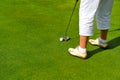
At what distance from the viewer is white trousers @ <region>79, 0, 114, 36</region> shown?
4184 millimetres

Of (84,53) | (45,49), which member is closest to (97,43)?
(84,53)

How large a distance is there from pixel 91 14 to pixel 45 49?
97cm

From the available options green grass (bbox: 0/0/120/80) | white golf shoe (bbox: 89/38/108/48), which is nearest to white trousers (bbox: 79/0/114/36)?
white golf shoe (bbox: 89/38/108/48)

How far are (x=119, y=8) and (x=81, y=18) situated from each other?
2.70m

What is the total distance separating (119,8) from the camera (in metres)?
6.85

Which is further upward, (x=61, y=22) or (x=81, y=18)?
(x=81, y=18)

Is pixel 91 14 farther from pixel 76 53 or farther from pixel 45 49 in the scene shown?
pixel 45 49

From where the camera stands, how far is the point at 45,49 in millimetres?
4812

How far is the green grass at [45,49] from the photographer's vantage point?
164 inches

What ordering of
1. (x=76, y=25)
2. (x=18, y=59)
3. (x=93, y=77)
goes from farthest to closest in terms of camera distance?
(x=76, y=25) → (x=18, y=59) → (x=93, y=77)

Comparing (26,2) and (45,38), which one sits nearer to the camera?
Answer: (45,38)

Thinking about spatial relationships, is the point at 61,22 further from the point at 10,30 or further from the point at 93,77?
the point at 93,77

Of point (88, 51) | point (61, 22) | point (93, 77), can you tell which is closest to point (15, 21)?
point (61, 22)

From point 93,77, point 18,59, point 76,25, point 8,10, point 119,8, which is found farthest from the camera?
point 119,8
